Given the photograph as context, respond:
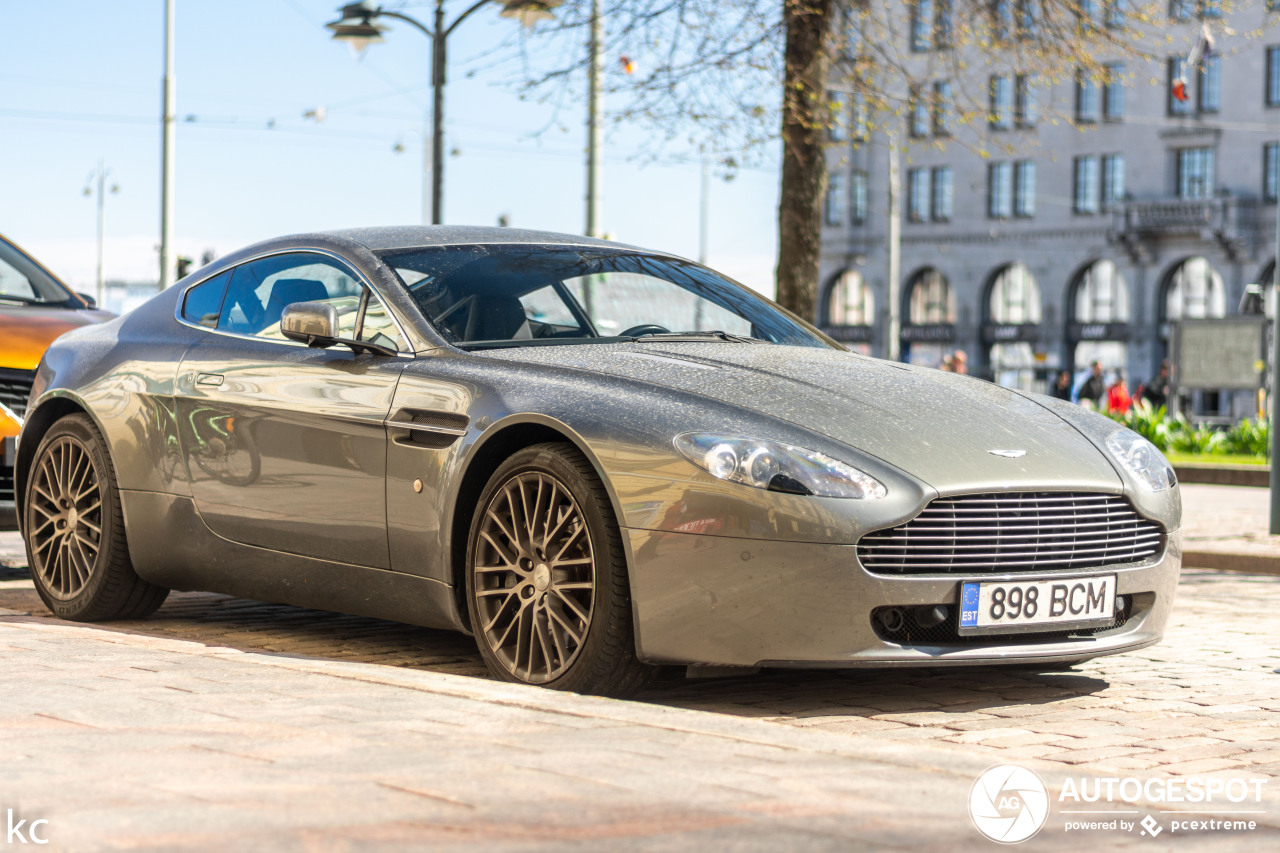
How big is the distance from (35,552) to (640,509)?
10.6 feet

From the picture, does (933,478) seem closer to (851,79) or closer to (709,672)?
(709,672)

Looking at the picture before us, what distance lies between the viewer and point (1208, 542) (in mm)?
11320

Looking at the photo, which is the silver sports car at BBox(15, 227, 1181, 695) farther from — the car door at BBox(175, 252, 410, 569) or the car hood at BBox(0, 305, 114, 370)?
the car hood at BBox(0, 305, 114, 370)

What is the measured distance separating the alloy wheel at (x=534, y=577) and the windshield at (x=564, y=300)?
78 centimetres

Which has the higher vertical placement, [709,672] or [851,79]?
[851,79]

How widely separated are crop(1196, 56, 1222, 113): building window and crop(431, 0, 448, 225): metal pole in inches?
1896

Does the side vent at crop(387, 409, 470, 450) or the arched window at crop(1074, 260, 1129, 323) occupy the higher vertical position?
the arched window at crop(1074, 260, 1129, 323)

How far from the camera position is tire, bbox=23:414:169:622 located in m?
6.36

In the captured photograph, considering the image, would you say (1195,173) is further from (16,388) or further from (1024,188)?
(16,388)

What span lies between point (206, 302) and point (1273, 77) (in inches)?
2281

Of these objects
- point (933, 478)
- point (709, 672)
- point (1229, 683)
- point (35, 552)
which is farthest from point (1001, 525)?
point (35, 552)

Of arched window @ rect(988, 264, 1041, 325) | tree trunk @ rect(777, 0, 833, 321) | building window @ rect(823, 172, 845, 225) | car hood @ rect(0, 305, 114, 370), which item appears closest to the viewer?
car hood @ rect(0, 305, 114, 370)

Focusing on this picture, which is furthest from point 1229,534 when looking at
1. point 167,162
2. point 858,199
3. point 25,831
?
point 858,199

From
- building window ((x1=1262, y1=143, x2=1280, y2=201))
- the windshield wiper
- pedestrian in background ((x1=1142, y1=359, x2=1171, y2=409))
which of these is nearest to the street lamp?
the windshield wiper
